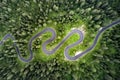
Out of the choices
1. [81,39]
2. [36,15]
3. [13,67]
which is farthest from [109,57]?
[13,67]

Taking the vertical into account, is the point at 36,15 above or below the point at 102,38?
above

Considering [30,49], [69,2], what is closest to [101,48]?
[69,2]

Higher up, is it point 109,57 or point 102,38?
point 102,38

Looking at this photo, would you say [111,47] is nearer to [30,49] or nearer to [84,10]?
[84,10]

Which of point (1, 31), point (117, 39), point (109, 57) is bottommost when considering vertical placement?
point (109, 57)

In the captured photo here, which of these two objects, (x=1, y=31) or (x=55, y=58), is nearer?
(x=55, y=58)

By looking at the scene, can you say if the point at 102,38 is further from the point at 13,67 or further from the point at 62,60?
the point at 13,67
